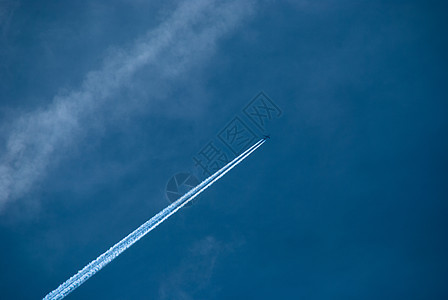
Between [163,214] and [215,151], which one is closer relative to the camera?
[163,214]

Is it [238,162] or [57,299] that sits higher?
[238,162]

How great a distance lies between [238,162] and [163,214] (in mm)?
13472

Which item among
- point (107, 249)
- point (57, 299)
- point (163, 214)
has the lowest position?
point (57, 299)

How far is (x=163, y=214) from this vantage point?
135 feet

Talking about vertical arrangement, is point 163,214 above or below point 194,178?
below

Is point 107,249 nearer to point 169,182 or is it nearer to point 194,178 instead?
point 169,182

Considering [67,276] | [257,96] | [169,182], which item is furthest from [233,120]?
[67,276]

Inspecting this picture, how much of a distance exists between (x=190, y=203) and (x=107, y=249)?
47.2ft

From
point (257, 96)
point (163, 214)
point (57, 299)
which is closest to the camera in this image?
point (57, 299)

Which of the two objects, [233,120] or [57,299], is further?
[233,120]

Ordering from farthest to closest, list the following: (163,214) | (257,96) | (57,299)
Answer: (257,96)
(163,214)
(57,299)

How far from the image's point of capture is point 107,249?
44719mm

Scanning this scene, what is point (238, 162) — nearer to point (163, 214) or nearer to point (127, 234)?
point (163, 214)

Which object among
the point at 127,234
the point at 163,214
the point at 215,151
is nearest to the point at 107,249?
the point at 127,234
